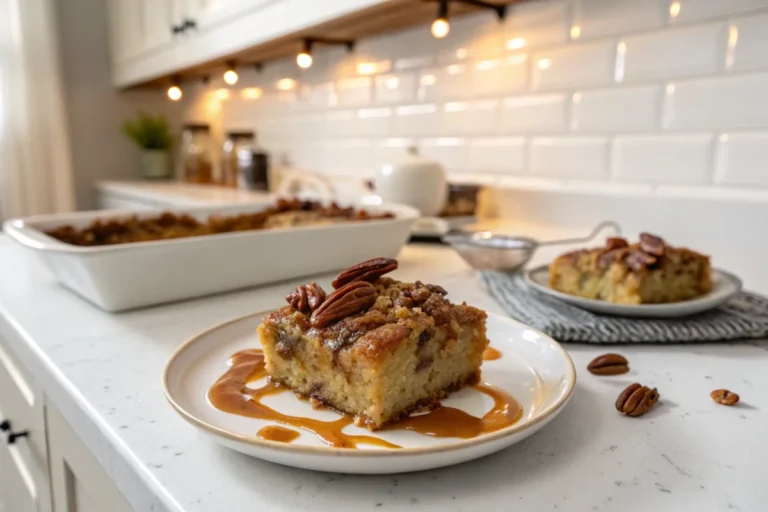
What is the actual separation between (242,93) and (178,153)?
68 centimetres

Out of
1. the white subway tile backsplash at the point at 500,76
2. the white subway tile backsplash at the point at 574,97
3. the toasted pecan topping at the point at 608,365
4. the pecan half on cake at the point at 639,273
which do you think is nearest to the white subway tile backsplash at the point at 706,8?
the white subway tile backsplash at the point at 574,97

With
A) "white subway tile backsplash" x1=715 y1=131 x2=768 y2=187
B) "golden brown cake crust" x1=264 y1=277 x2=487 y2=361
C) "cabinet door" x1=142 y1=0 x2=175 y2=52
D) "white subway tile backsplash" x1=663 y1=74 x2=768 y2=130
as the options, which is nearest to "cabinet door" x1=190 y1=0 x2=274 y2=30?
"cabinet door" x1=142 y1=0 x2=175 y2=52

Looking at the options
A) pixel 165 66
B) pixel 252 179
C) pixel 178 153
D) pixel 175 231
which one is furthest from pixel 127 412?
pixel 178 153

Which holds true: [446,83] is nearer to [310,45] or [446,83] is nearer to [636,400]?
[310,45]

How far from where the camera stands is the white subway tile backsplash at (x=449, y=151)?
149 cm

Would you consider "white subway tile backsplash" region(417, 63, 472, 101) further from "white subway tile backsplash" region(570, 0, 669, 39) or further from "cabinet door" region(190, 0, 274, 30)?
"cabinet door" region(190, 0, 274, 30)

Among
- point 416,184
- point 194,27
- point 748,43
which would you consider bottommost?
point 416,184

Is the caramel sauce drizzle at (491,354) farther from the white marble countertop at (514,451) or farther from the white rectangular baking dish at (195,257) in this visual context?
the white rectangular baking dish at (195,257)

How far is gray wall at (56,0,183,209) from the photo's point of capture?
2.60 m

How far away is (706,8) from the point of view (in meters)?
0.98

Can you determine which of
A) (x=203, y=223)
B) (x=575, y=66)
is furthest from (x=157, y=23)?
(x=575, y=66)

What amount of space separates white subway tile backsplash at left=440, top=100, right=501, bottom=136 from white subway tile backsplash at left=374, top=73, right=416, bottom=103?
145 millimetres

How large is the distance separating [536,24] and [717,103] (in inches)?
17.3

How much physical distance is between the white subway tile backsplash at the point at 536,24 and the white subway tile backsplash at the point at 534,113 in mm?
119
